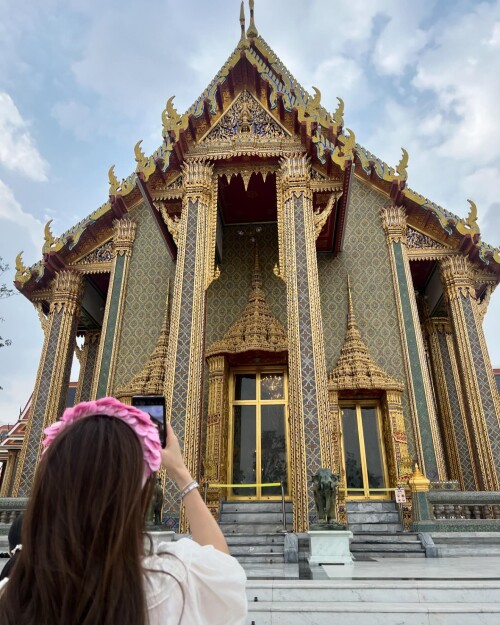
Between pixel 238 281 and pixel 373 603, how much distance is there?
24.4 ft

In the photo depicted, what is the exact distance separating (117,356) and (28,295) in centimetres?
301

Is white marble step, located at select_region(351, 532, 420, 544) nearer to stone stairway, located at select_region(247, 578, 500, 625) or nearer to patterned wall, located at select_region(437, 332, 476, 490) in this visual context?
stone stairway, located at select_region(247, 578, 500, 625)

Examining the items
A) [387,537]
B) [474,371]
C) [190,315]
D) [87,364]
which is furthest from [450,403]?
[87,364]

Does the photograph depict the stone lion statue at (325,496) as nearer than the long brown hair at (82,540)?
No

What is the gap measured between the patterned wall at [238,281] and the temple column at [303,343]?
1855 mm

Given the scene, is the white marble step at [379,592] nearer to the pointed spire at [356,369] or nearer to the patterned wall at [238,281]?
the pointed spire at [356,369]

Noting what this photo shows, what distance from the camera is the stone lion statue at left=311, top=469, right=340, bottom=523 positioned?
5184mm

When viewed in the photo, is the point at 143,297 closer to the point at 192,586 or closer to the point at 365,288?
the point at 365,288

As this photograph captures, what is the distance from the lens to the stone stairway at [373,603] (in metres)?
2.59

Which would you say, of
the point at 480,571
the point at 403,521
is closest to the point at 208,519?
the point at 480,571

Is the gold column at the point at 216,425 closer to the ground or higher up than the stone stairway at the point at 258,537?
higher up

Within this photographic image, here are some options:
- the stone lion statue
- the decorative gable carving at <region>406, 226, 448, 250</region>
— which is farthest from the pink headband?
the decorative gable carving at <region>406, 226, 448, 250</region>

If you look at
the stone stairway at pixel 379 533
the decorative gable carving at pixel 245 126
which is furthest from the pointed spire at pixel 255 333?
the stone stairway at pixel 379 533

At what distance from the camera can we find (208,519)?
3.07ft
